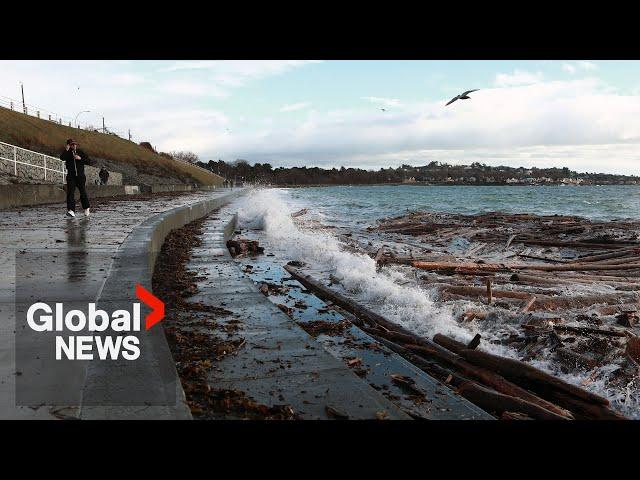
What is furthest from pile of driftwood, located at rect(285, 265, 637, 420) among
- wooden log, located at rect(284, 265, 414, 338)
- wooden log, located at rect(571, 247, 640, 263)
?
wooden log, located at rect(571, 247, 640, 263)

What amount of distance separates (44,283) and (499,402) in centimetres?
464

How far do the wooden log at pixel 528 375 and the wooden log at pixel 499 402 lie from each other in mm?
550

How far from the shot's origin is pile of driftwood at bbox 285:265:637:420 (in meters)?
4.02

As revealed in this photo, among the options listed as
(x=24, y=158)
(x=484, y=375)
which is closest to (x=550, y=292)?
(x=484, y=375)

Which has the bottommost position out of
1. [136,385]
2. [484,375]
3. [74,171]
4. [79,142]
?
[484,375]

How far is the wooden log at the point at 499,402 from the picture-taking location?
3.88 metres

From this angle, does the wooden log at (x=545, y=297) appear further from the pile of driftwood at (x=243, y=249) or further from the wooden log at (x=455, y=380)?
the pile of driftwood at (x=243, y=249)

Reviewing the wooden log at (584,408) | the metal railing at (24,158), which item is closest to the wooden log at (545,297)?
the wooden log at (584,408)

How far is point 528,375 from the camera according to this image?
4.58 meters

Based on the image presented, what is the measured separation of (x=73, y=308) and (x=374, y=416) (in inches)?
116

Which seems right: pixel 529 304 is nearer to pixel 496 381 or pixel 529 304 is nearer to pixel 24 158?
pixel 496 381

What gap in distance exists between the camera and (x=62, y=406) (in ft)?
8.63

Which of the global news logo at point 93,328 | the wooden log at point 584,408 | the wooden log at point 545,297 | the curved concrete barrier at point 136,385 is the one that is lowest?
the wooden log at point 584,408
